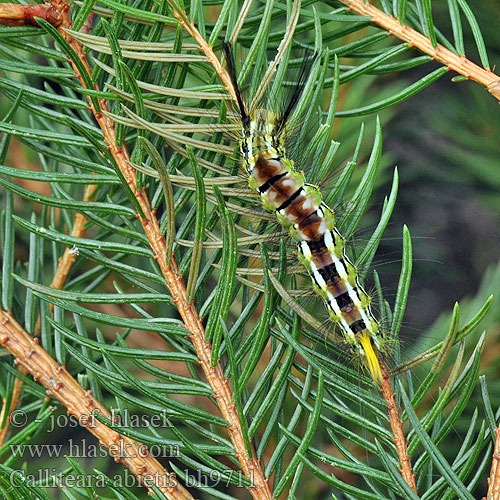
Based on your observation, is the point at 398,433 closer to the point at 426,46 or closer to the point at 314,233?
the point at 314,233

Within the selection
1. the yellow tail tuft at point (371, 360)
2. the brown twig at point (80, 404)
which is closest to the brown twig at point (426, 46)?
the yellow tail tuft at point (371, 360)

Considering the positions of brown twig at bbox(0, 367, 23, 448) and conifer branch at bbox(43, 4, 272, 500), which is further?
brown twig at bbox(0, 367, 23, 448)

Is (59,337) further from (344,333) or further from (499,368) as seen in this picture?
(499,368)

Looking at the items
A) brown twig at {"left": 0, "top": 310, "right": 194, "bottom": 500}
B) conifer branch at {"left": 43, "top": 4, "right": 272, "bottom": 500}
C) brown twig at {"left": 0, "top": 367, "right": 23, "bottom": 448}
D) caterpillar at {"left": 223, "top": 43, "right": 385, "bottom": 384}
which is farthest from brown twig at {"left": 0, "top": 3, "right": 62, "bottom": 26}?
brown twig at {"left": 0, "top": 367, "right": 23, "bottom": 448}

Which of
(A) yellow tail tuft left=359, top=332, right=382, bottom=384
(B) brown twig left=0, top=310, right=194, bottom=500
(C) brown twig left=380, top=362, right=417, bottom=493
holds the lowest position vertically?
(C) brown twig left=380, top=362, right=417, bottom=493

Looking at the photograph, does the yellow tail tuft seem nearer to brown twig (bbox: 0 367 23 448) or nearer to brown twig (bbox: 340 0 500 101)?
brown twig (bbox: 340 0 500 101)

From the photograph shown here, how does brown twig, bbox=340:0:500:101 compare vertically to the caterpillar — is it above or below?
above
